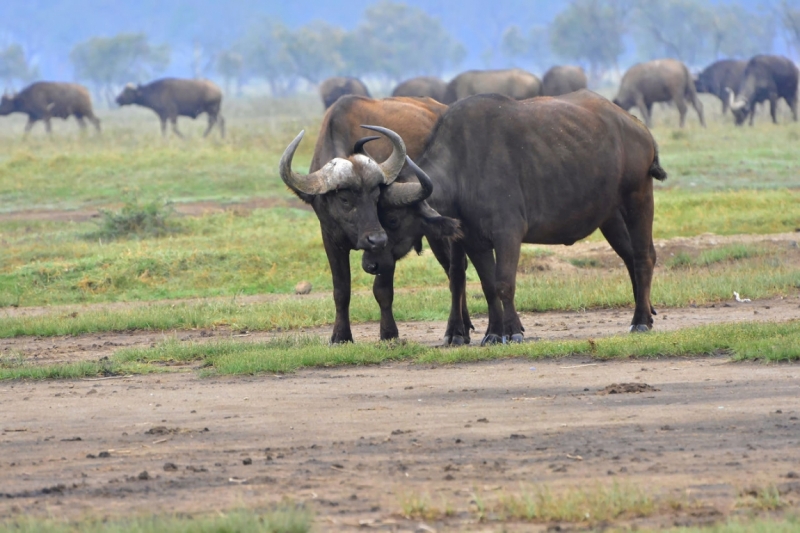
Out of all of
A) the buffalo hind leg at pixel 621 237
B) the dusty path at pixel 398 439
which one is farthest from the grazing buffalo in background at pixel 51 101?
the dusty path at pixel 398 439

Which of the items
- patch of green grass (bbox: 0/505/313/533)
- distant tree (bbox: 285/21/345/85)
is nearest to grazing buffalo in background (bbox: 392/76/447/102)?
patch of green grass (bbox: 0/505/313/533)

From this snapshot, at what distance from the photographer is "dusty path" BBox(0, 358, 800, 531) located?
5207 millimetres

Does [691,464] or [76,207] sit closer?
[691,464]

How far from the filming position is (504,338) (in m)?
9.55

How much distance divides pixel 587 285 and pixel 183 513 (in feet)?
26.7

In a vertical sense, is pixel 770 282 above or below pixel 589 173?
below

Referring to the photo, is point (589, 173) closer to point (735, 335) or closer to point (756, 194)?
point (735, 335)

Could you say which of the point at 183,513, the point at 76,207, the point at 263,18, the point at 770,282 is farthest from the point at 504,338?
the point at 263,18

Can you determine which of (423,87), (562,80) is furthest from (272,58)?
(562,80)

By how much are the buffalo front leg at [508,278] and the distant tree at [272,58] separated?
11013 cm

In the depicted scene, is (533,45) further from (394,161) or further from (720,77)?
(394,161)

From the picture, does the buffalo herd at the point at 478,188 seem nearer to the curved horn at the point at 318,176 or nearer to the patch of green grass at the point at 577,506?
the curved horn at the point at 318,176

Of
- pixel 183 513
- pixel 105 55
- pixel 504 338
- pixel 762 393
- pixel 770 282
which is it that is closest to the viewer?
pixel 183 513

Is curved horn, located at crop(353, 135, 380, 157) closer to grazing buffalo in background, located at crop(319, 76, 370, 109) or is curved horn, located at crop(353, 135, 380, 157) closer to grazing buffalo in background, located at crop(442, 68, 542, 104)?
grazing buffalo in background, located at crop(442, 68, 542, 104)
